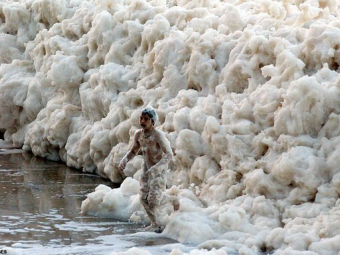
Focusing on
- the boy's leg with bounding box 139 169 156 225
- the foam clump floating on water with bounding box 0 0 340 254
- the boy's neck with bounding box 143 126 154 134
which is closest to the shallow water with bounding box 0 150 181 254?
the boy's leg with bounding box 139 169 156 225

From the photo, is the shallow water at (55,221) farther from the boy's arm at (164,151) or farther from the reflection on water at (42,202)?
the boy's arm at (164,151)

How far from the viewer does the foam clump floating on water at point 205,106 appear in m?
7.71

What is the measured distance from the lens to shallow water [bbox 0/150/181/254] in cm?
734

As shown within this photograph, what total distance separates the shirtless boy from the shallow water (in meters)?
0.30

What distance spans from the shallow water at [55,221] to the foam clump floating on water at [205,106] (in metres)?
0.30

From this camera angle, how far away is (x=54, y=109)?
11758 mm

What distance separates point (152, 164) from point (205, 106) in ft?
4.45

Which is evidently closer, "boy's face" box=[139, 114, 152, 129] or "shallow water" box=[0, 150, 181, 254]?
"shallow water" box=[0, 150, 181, 254]

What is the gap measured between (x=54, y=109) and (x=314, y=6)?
4.01m

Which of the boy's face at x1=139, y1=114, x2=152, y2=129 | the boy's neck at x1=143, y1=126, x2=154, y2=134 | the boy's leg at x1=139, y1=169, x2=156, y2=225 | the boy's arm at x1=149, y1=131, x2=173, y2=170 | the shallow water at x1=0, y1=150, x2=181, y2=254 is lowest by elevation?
the shallow water at x1=0, y1=150, x2=181, y2=254

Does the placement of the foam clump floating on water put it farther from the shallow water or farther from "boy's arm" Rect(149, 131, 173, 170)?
"boy's arm" Rect(149, 131, 173, 170)

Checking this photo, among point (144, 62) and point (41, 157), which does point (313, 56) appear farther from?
point (41, 157)

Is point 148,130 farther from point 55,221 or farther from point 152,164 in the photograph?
point 55,221

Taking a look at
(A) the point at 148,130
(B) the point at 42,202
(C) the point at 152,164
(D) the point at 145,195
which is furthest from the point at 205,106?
(B) the point at 42,202
